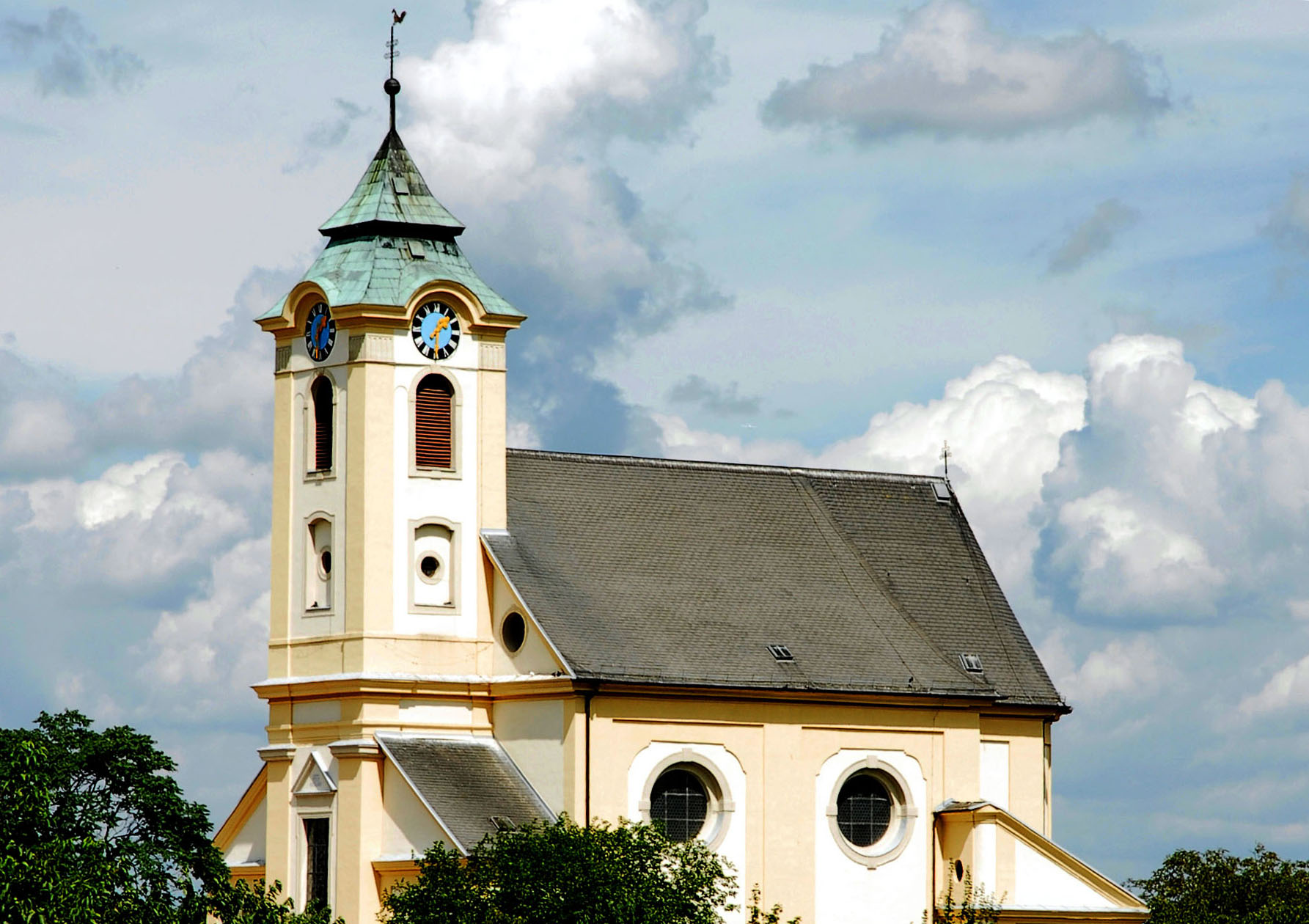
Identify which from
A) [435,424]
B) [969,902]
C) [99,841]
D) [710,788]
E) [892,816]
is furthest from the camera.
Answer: [892,816]

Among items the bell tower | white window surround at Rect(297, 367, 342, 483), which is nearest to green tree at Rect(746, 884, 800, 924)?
the bell tower

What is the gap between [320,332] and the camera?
6788 centimetres

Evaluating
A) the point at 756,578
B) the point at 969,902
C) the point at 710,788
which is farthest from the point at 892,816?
the point at 756,578

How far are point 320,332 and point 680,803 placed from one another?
1283 cm

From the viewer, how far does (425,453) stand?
67.4 metres

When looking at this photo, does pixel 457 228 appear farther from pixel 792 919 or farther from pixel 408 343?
pixel 792 919

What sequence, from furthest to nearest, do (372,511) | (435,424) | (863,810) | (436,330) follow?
(863,810) → (435,424) → (436,330) → (372,511)

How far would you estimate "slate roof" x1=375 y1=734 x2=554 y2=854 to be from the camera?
209 ft

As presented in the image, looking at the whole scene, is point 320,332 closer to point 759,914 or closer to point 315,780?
point 315,780

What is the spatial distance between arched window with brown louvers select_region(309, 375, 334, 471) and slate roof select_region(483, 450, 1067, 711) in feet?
13.4

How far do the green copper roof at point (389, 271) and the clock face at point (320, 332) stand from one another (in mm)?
626

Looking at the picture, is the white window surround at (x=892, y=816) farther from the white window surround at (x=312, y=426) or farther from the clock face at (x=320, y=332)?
the clock face at (x=320, y=332)

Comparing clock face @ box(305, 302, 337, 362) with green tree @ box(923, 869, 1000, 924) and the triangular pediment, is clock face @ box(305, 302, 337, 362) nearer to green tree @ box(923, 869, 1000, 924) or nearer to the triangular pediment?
the triangular pediment

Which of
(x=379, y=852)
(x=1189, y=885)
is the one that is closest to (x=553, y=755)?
(x=379, y=852)
